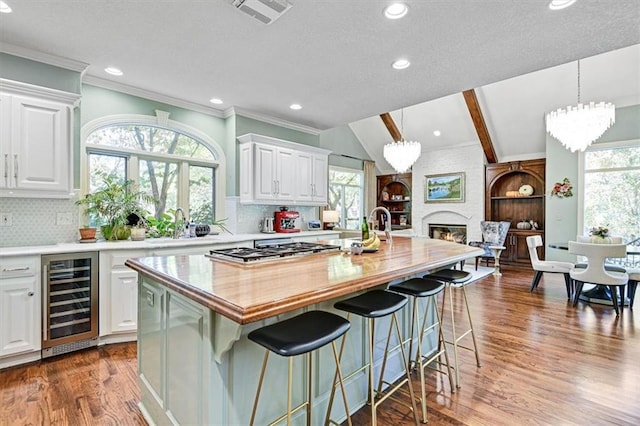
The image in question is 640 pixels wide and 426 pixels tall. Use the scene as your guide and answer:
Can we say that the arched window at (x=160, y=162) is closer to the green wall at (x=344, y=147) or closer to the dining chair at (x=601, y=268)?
the green wall at (x=344, y=147)

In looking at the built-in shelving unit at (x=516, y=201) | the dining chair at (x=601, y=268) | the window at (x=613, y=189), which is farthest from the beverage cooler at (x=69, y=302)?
the window at (x=613, y=189)

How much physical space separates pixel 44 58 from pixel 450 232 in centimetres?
834

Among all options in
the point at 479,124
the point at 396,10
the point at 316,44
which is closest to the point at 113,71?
the point at 316,44

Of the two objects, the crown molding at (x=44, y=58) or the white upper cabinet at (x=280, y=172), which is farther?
the white upper cabinet at (x=280, y=172)

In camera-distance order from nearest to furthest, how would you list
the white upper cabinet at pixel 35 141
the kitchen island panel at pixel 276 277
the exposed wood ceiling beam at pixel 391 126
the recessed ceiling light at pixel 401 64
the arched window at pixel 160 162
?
→ 1. the kitchen island panel at pixel 276 277
2. the white upper cabinet at pixel 35 141
3. the recessed ceiling light at pixel 401 64
4. the arched window at pixel 160 162
5. the exposed wood ceiling beam at pixel 391 126

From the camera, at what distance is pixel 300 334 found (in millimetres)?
1347

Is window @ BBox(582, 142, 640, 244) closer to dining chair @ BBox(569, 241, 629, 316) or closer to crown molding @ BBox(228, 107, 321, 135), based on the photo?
dining chair @ BBox(569, 241, 629, 316)

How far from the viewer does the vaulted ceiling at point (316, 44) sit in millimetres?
2391

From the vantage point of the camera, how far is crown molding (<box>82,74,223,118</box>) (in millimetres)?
3654

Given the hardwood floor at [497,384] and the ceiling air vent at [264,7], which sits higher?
the ceiling air vent at [264,7]

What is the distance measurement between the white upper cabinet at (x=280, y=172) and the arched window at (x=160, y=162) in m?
0.50

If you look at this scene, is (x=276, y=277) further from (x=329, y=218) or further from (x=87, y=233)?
(x=329, y=218)

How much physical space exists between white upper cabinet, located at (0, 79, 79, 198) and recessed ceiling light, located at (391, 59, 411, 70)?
3.20 meters

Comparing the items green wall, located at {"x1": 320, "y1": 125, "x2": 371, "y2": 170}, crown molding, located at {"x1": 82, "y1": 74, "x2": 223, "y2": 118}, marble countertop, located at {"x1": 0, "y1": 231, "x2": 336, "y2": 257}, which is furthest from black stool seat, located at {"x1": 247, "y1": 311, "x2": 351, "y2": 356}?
green wall, located at {"x1": 320, "y1": 125, "x2": 371, "y2": 170}
